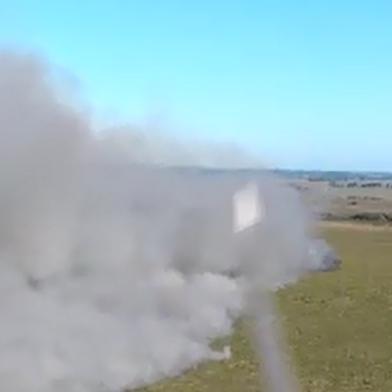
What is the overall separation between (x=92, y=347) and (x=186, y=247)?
2.53 metres

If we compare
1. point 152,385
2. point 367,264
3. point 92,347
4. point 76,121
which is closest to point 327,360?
point 152,385

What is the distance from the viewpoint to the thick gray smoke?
10484mm

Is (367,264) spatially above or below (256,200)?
below

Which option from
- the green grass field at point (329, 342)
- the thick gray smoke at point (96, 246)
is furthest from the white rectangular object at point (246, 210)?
the green grass field at point (329, 342)

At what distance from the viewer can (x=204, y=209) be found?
1338 centimetres

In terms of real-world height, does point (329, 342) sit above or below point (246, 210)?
below

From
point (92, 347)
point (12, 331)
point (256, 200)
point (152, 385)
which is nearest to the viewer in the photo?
point (256, 200)

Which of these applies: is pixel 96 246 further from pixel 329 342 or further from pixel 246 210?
pixel 329 342

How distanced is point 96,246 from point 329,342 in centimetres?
1166

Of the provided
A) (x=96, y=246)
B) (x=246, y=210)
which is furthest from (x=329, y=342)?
(x=246, y=210)

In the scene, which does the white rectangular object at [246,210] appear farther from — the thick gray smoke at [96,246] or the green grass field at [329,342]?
the green grass field at [329,342]

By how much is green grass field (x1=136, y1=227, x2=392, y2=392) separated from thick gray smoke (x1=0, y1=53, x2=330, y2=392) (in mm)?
1131

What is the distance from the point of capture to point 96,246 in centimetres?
1175

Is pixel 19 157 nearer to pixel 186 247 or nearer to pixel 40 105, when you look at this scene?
pixel 40 105
